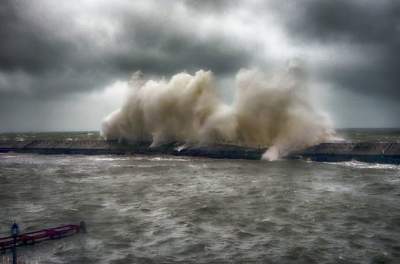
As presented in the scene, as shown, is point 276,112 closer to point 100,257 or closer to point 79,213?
point 79,213

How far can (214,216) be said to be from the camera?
28.0 metres

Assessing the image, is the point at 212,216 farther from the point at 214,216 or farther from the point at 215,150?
the point at 215,150

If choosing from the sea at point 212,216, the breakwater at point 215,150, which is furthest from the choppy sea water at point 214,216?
the breakwater at point 215,150

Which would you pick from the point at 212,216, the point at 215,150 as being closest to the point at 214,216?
the point at 212,216

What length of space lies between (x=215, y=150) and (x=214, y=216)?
5301 cm

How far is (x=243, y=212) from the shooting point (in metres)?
29.0

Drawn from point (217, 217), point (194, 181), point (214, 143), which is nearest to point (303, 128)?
point (214, 143)

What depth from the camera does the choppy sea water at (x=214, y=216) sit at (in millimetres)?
20344

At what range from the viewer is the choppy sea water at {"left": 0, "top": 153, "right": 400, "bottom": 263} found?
2034 cm

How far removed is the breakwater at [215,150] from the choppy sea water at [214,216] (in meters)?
16.3

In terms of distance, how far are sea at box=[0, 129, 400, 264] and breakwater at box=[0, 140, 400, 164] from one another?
53.6 feet

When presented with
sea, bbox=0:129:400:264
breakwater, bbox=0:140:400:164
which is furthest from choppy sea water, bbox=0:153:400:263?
breakwater, bbox=0:140:400:164

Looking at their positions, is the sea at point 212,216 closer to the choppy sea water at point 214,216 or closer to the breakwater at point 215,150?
the choppy sea water at point 214,216

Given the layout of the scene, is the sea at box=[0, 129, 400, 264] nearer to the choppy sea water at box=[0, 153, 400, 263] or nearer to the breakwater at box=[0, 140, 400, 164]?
the choppy sea water at box=[0, 153, 400, 263]
